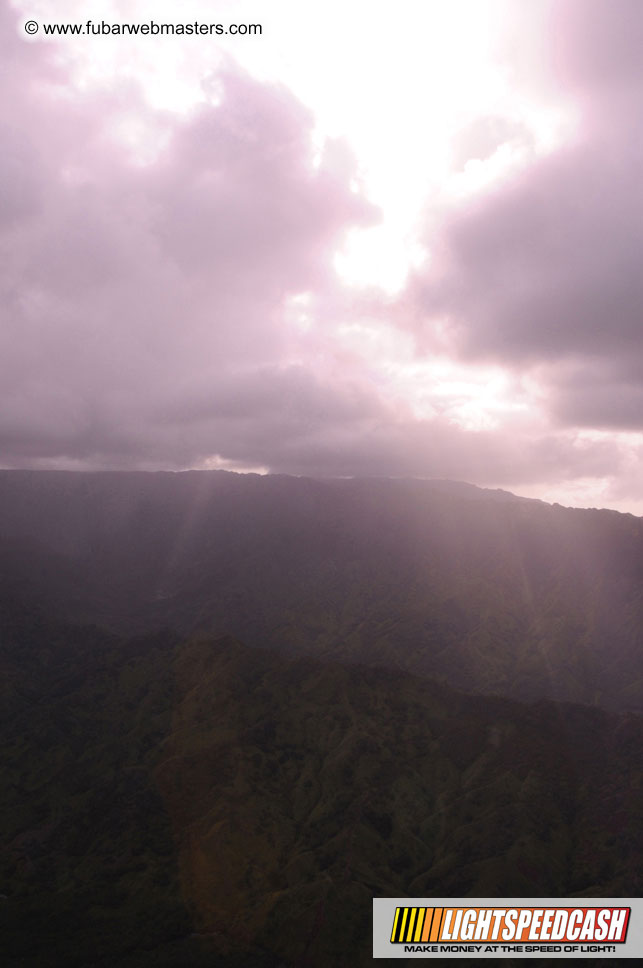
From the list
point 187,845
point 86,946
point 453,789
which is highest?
point 453,789

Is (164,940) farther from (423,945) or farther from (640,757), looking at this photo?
(640,757)

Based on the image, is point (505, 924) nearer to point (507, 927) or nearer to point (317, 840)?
point (507, 927)

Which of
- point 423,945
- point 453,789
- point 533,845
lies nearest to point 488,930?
point 423,945

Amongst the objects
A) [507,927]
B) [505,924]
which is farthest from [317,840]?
[505,924]

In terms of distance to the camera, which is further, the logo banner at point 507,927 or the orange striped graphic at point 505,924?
the logo banner at point 507,927

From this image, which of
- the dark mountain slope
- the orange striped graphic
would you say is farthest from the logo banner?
the dark mountain slope

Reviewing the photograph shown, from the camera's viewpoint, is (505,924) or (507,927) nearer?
(505,924)

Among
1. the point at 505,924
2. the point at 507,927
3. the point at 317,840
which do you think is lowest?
the point at 317,840

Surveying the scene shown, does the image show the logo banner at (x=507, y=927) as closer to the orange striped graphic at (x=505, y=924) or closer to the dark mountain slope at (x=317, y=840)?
the orange striped graphic at (x=505, y=924)

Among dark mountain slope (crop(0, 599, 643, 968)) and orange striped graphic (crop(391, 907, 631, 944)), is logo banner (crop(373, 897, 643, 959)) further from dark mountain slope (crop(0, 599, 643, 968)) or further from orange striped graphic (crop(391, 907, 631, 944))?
dark mountain slope (crop(0, 599, 643, 968))

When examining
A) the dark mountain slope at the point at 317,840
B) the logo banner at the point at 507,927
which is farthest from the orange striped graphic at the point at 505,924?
the dark mountain slope at the point at 317,840

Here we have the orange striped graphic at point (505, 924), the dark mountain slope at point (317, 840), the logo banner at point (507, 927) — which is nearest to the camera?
the orange striped graphic at point (505, 924)
